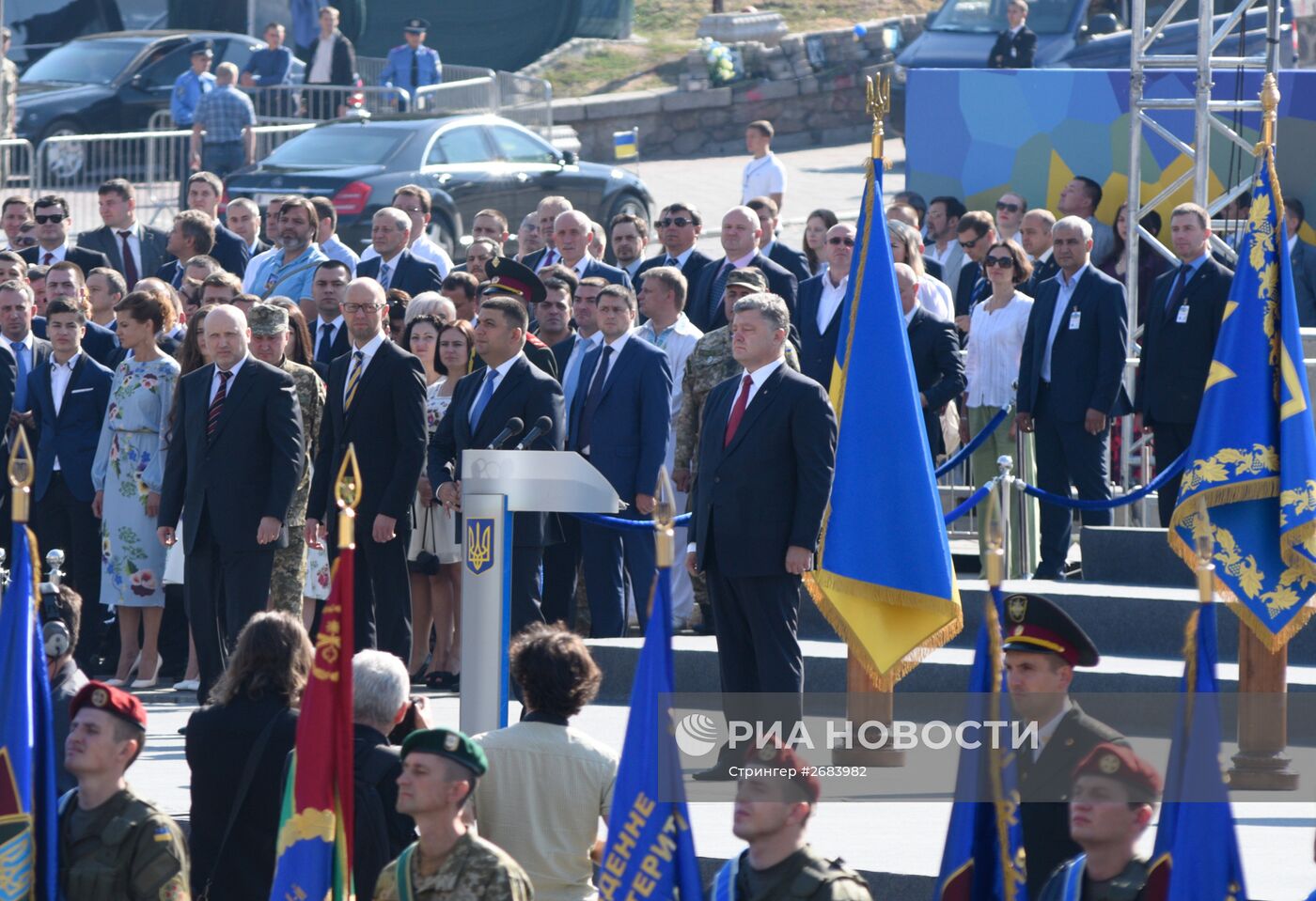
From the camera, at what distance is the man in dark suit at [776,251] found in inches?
549

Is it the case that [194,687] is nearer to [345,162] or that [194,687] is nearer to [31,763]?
[31,763]

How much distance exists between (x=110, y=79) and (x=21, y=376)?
15.1m

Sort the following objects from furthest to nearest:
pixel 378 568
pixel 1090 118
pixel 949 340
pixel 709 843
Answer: pixel 1090 118 → pixel 949 340 → pixel 378 568 → pixel 709 843

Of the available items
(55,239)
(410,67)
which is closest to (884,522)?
(55,239)

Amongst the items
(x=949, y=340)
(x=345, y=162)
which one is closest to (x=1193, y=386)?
(x=949, y=340)

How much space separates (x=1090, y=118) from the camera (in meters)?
17.1

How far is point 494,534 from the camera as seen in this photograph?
24.7 feet

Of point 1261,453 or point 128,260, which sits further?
point 128,260

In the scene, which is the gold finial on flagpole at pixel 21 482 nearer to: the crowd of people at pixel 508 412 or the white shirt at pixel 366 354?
the crowd of people at pixel 508 412

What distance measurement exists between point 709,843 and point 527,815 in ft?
5.32

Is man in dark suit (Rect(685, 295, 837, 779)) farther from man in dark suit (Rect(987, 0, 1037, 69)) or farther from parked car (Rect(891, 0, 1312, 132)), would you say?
parked car (Rect(891, 0, 1312, 132))

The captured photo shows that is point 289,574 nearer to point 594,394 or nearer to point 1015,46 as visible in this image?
point 594,394

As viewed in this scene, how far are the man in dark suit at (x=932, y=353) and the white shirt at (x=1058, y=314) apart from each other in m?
0.43

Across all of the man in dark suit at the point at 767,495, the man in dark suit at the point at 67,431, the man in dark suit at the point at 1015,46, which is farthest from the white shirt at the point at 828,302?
the man in dark suit at the point at 1015,46
